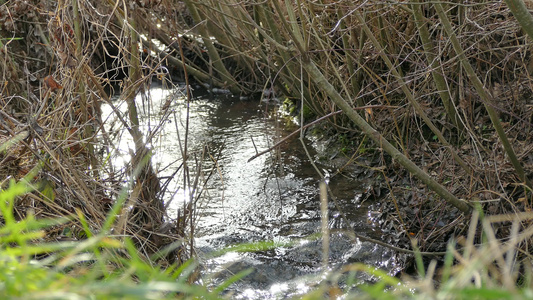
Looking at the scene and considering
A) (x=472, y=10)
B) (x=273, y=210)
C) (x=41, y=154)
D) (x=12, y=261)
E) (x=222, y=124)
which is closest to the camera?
(x=12, y=261)

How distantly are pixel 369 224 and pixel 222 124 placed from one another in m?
4.22

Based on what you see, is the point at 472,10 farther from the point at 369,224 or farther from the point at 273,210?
the point at 273,210

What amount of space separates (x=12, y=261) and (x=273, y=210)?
13.8 ft

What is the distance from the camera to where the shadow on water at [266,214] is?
162 inches

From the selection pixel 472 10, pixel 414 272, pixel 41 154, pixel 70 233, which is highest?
pixel 472 10

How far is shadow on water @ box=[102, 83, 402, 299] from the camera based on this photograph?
13.5 feet

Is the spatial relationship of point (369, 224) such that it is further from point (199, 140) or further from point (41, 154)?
point (199, 140)

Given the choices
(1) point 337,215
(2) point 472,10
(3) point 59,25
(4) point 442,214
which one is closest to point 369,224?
(1) point 337,215

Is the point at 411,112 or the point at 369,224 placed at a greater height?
the point at 411,112

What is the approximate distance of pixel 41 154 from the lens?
347 centimetres

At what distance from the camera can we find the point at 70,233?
3.51 meters

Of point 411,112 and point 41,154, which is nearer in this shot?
point 41,154

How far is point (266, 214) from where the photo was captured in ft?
17.4

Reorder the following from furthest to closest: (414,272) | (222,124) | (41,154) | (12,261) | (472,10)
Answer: (222,124)
(472,10)
(414,272)
(41,154)
(12,261)
